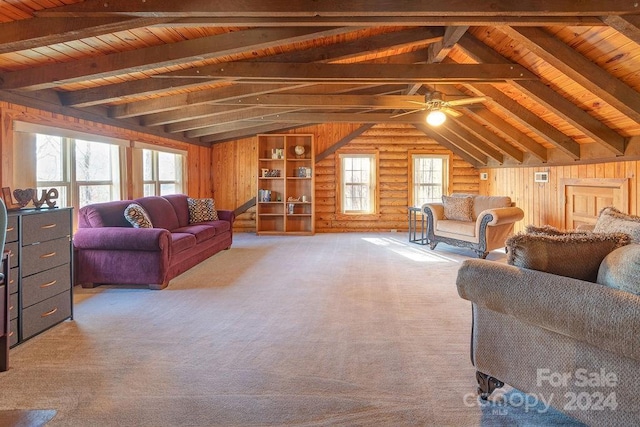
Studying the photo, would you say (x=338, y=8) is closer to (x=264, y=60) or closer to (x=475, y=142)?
(x=264, y=60)

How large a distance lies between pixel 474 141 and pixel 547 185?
1.79m

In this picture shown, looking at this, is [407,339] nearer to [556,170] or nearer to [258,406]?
[258,406]

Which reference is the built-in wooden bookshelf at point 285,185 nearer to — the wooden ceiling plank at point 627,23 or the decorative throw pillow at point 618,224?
the wooden ceiling plank at point 627,23

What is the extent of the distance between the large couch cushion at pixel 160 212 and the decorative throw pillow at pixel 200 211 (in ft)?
1.64

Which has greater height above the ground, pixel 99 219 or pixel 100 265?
pixel 99 219

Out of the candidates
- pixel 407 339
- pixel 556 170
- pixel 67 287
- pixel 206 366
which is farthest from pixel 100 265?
pixel 556 170

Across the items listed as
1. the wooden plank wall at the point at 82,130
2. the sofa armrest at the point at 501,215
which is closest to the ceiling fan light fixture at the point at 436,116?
the sofa armrest at the point at 501,215

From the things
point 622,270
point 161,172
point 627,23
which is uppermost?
point 627,23

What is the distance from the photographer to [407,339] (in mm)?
2955

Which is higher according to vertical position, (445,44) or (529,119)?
(445,44)

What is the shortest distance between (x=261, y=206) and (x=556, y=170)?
19.5 feet

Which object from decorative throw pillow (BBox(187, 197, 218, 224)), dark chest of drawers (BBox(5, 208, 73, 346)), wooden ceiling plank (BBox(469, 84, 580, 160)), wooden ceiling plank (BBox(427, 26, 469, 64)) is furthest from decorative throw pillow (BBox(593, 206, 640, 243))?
decorative throw pillow (BBox(187, 197, 218, 224))

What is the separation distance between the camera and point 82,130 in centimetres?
476

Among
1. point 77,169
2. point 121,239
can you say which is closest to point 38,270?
point 121,239
